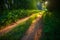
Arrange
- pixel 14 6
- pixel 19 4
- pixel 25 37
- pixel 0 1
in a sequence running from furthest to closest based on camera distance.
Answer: pixel 19 4, pixel 14 6, pixel 0 1, pixel 25 37

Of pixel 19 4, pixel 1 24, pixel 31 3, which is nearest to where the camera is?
pixel 1 24

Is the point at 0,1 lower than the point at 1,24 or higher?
higher

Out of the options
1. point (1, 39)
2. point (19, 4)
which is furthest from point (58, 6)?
point (19, 4)

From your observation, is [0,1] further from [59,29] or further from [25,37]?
[59,29]

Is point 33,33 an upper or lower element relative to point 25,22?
lower

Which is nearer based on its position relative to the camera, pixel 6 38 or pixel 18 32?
pixel 6 38

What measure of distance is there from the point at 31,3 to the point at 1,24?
14.1 m

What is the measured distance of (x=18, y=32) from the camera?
388 inches

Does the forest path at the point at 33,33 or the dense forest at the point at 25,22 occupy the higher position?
the dense forest at the point at 25,22

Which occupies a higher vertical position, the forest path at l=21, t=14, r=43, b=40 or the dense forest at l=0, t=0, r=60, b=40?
the dense forest at l=0, t=0, r=60, b=40

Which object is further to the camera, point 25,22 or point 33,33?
point 25,22

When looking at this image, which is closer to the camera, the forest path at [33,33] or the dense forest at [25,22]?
the dense forest at [25,22]

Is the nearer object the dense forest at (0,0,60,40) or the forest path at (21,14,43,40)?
the dense forest at (0,0,60,40)

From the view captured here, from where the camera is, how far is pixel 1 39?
28.0ft
